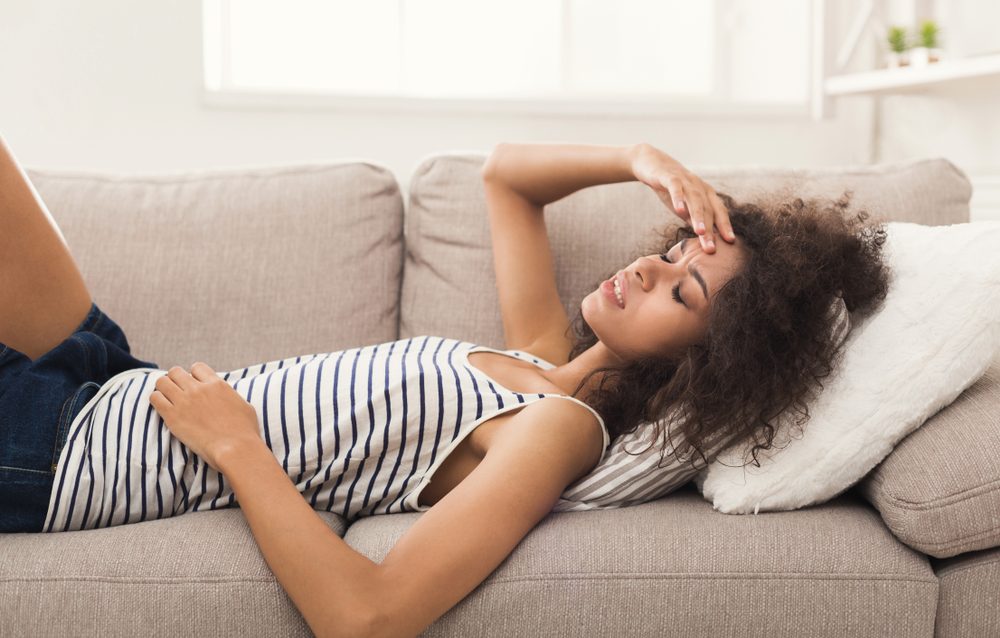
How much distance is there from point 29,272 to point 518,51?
220cm

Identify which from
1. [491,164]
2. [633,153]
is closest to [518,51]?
[491,164]

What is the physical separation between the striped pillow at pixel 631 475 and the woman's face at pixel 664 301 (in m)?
0.14

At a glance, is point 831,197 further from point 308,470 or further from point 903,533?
point 308,470

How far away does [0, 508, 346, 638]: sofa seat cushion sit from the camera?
3.50 feet

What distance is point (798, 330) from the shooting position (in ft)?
4.14

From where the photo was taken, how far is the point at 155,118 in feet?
9.66

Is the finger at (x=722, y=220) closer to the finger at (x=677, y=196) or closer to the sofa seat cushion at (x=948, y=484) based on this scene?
the finger at (x=677, y=196)

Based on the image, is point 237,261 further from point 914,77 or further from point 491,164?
point 914,77

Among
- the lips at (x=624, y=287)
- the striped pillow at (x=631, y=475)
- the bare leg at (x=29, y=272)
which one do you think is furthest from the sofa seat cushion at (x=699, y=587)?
the bare leg at (x=29, y=272)

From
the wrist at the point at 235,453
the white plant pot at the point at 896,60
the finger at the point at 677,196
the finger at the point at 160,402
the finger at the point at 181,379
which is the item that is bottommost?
the wrist at the point at 235,453

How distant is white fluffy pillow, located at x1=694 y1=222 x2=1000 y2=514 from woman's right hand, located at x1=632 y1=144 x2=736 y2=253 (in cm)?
25

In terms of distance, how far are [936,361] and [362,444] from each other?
2.52 feet

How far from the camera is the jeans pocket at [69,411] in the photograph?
1228mm

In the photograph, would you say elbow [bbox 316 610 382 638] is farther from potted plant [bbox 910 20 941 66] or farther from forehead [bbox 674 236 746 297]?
potted plant [bbox 910 20 941 66]
